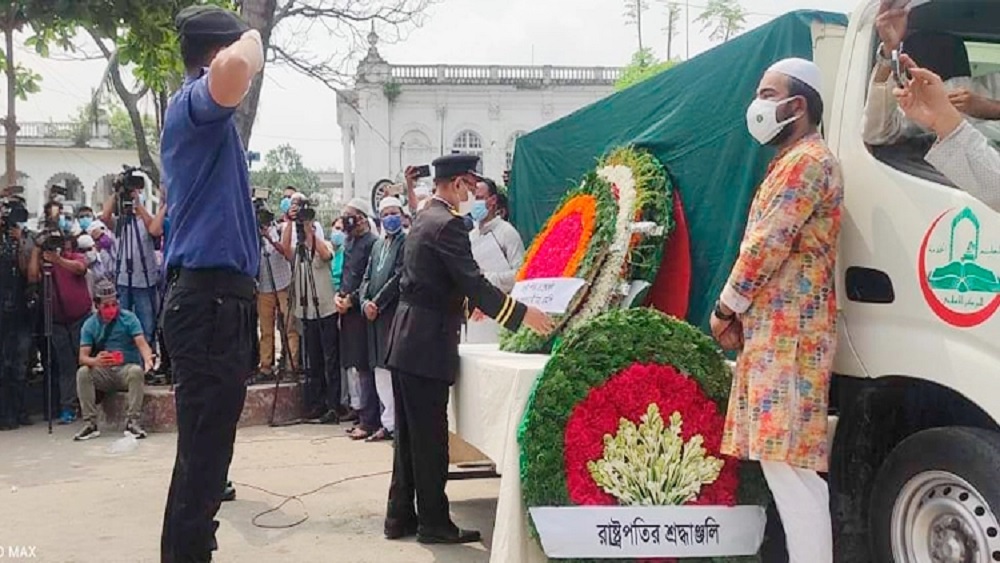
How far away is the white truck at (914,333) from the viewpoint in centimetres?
282

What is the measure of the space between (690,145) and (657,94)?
→ 2.21 ft

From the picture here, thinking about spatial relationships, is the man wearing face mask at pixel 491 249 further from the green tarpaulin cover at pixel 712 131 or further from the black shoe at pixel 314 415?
the black shoe at pixel 314 415

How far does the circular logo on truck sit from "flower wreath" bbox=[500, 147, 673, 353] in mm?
1732

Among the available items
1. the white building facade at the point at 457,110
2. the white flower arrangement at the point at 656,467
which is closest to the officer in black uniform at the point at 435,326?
the white flower arrangement at the point at 656,467

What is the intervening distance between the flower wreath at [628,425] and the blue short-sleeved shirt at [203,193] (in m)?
1.24

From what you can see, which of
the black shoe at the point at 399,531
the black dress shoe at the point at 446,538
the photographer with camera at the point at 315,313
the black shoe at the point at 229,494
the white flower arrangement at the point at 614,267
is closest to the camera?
the white flower arrangement at the point at 614,267

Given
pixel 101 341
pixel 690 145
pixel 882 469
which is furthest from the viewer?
pixel 101 341

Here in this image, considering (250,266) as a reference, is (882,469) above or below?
below

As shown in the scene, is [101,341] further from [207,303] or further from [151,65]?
[207,303]

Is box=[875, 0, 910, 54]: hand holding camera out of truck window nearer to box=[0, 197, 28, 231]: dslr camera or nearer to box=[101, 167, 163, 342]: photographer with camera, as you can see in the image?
box=[101, 167, 163, 342]: photographer with camera

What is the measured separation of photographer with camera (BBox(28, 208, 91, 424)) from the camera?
8.95 m

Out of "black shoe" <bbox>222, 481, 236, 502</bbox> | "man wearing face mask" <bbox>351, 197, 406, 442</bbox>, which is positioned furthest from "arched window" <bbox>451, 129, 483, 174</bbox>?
"black shoe" <bbox>222, 481, 236, 502</bbox>

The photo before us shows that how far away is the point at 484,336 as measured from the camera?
23.3ft

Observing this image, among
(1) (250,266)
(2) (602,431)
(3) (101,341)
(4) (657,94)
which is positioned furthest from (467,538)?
(3) (101,341)
